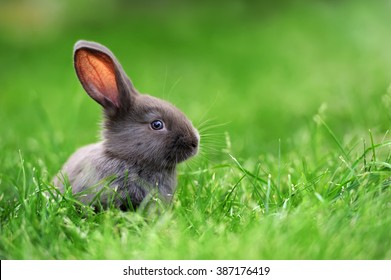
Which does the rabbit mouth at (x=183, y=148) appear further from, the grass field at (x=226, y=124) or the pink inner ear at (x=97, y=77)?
the pink inner ear at (x=97, y=77)

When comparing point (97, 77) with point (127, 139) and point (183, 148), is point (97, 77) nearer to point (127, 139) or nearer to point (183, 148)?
point (127, 139)

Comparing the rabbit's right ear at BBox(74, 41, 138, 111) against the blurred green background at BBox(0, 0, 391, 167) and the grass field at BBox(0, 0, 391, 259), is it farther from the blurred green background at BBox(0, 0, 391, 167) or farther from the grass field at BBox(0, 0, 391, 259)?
the grass field at BBox(0, 0, 391, 259)

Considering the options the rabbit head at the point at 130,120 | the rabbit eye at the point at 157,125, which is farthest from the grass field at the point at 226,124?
the rabbit eye at the point at 157,125

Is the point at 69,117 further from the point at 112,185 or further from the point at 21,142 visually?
the point at 112,185

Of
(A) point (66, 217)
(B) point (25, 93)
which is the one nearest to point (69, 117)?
(B) point (25, 93)

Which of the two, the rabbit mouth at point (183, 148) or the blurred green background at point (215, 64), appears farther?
the blurred green background at point (215, 64)

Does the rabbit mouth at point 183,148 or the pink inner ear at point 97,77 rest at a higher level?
the pink inner ear at point 97,77
